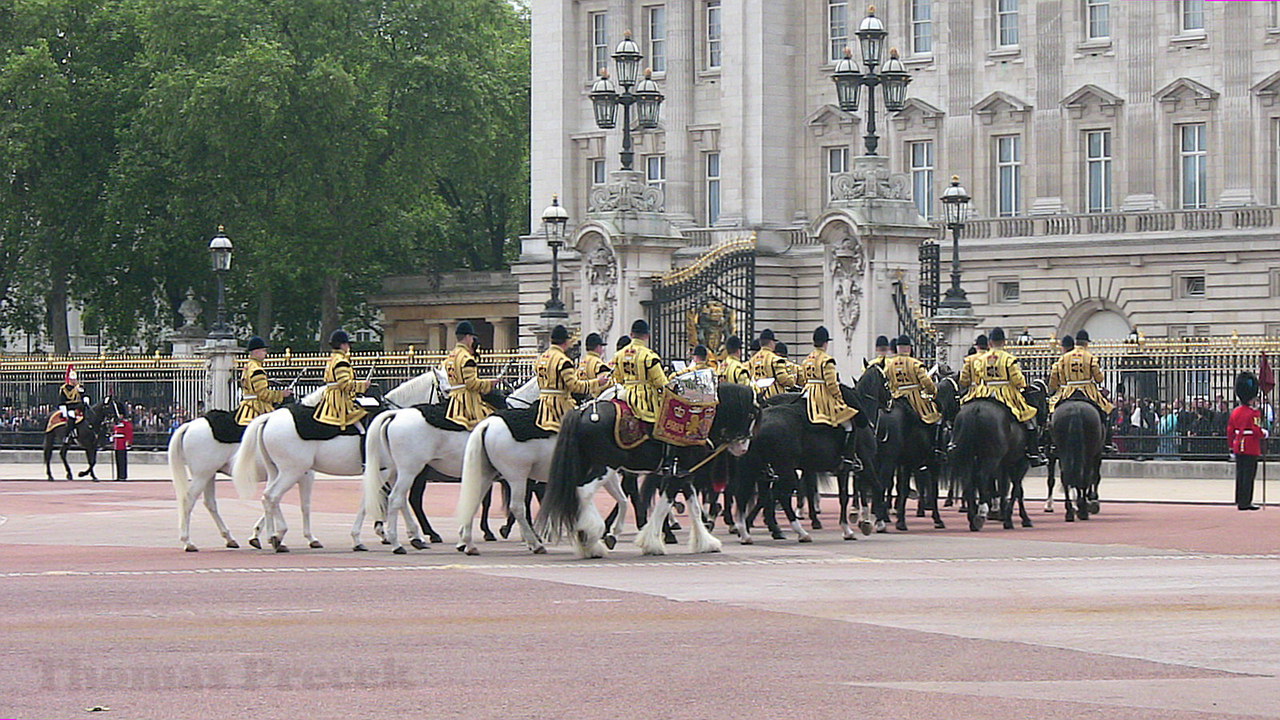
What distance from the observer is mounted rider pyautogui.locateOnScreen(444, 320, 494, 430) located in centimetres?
2206

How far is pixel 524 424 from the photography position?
2123cm

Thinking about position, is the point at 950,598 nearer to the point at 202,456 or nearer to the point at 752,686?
the point at 752,686

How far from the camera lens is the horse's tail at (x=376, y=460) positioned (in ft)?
71.8

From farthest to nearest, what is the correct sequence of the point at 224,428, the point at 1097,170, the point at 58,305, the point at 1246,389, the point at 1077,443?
the point at 58,305, the point at 1097,170, the point at 1246,389, the point at 1077,443, the point at 224,428

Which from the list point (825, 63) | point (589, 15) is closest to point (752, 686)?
point (825, 63)

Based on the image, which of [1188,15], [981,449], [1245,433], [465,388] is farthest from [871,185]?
[1188,15]

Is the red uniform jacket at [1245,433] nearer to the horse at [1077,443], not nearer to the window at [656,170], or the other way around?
the horse at [1077,443]

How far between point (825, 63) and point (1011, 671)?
48.3m

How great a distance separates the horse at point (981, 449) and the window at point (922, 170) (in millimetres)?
34586

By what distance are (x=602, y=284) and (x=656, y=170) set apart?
86.0 ft

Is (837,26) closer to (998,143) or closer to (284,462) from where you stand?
(998,143)

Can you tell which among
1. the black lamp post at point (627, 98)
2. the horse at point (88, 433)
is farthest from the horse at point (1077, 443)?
the horse at point (88, 433)

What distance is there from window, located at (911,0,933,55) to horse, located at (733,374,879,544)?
1440 inches

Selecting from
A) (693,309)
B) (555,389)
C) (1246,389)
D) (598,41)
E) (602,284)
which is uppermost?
(598,41)
